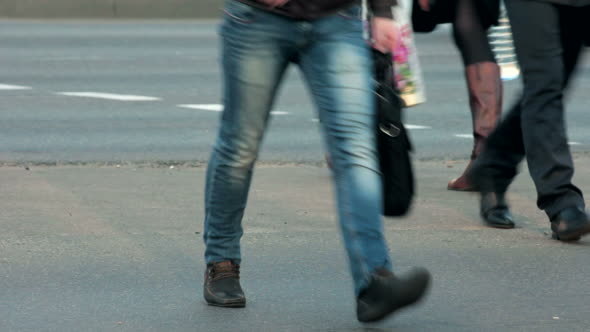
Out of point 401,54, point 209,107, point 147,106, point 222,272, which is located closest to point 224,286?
point 222,272

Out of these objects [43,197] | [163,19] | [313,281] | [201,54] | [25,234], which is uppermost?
[313,281]

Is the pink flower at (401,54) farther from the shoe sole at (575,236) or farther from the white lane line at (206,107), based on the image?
the white lane line at (206,107)

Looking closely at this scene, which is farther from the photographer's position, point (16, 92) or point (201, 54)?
point (201, 54)

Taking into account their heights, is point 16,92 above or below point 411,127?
below

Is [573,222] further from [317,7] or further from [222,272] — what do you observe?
[317,7]

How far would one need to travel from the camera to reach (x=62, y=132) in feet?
30.8

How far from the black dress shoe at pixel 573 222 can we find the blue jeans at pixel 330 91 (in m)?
1.60

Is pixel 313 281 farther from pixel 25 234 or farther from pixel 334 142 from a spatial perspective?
pixel 25 234

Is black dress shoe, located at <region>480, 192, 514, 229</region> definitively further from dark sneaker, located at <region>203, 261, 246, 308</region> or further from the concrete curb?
the concrete curb

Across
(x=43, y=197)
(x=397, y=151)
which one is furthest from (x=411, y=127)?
(x=397, y=151)

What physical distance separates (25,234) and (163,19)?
53.6 feet

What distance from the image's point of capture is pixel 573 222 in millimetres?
5316

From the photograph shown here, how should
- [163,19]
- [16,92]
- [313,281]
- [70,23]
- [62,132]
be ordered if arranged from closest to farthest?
[313,281] < [62,132] < [16,92] < [70,23] < [163,19]

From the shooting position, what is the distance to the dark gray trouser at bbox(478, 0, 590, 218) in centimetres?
522
